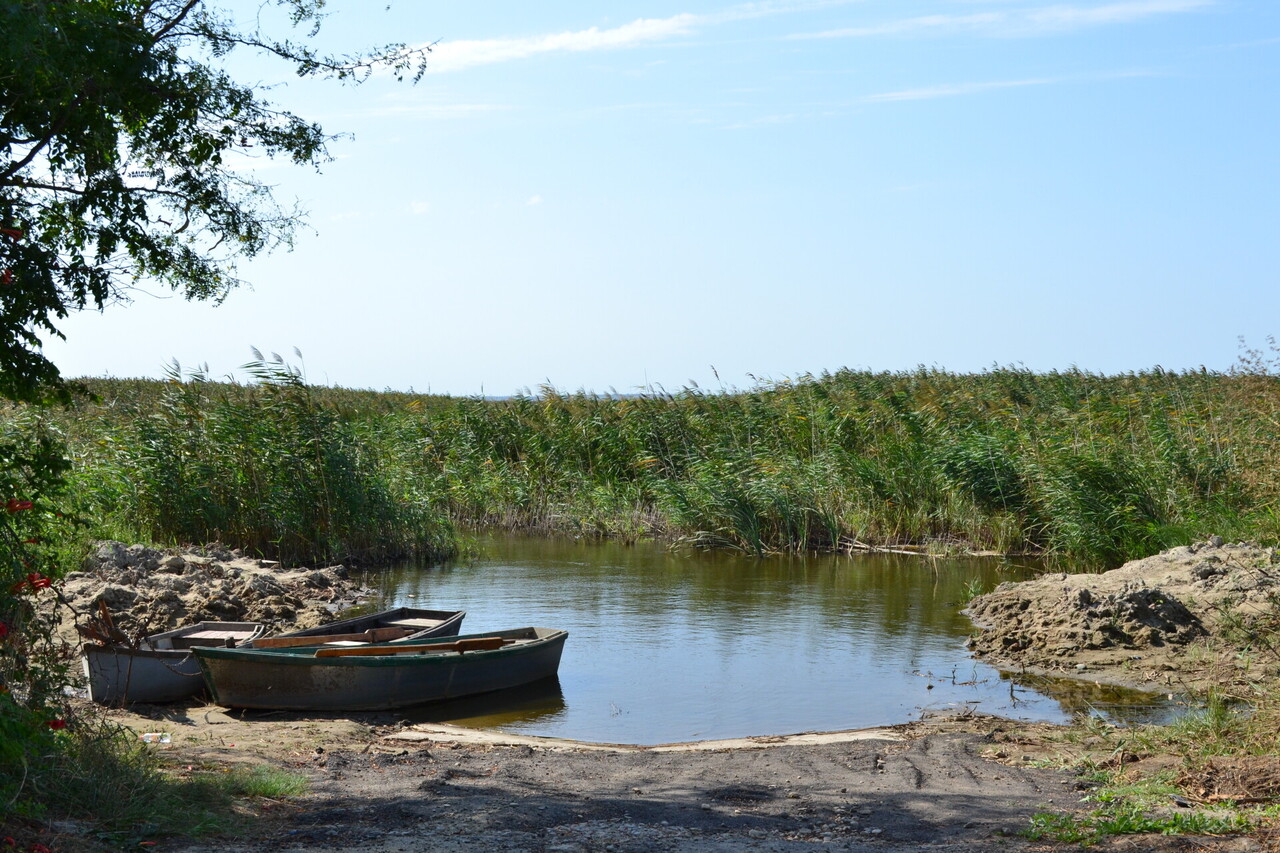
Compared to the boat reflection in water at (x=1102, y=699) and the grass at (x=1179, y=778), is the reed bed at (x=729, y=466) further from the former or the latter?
the grass at (x=1179, y=778)

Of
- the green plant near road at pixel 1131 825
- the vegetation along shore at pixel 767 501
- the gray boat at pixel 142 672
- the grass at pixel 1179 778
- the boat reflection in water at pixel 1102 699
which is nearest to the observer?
the green plant near road at pixel 1131 825

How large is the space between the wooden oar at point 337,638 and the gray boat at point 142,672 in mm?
225

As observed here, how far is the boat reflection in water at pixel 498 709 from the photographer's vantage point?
10.7 m

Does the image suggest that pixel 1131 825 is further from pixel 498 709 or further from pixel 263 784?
pixel 498 709

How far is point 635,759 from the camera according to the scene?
881 cm

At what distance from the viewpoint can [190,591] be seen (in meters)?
13.9

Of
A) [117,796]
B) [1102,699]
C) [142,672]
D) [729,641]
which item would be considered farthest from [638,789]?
[729,641]

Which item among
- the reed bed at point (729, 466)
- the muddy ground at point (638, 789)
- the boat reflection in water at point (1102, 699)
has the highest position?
the reed bed at point (729, 466)

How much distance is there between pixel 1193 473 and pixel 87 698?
50.2 feet

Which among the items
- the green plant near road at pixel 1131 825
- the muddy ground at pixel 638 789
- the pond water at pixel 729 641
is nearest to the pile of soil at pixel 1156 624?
the pond water at pixel 729 641

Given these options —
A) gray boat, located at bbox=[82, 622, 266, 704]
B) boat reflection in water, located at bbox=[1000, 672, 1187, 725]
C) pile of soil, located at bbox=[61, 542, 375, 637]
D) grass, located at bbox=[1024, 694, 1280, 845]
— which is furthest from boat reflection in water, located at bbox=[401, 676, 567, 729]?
grass, located at bbox=[1024, 694, 1280, 845]

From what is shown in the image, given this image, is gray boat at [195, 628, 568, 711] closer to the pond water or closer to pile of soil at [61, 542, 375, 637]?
the pond water

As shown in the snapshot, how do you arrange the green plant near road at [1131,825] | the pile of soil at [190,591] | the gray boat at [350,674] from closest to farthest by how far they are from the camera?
the green plant near road at [1131,825] → the gray boat at [350,674] → the pile of soil at [190,591]

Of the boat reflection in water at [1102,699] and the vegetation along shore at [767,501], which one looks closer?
the vegetation along shore at [767,501]
